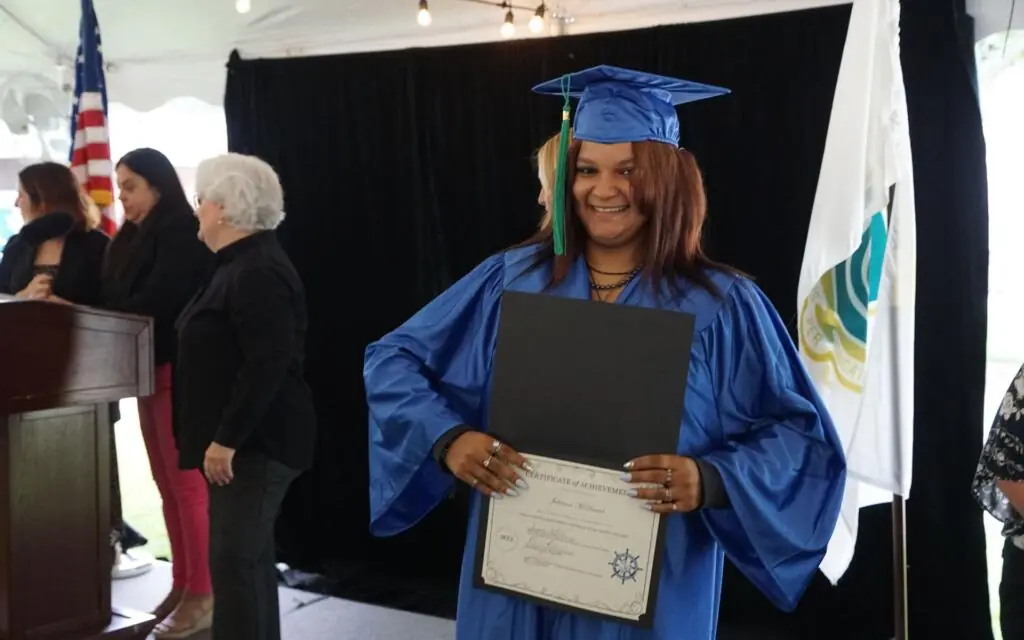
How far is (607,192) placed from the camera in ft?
4.55

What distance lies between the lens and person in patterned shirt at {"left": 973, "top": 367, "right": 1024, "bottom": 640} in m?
1.69

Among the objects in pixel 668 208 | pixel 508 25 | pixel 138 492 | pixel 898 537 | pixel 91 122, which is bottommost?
pixel 138 492

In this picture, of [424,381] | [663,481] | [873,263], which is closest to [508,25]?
[873,263]

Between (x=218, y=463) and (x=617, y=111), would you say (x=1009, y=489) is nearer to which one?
(x=617, y=111)

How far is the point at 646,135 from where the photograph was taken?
141 cm

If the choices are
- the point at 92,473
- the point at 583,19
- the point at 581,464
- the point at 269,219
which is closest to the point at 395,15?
the point at 583,19

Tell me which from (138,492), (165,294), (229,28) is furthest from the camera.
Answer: (138,492)

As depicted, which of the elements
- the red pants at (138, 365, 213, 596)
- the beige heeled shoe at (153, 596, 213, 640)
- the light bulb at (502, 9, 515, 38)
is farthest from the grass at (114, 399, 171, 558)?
the light bulb at (502, 9, 515, 38)

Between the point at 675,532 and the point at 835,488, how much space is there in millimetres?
234

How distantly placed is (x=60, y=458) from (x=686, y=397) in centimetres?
213

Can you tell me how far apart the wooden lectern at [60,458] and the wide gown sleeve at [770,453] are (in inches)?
76.6

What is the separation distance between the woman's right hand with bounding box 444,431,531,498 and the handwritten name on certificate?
0.02 meters

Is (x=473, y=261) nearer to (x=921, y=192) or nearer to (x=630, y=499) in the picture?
(x=921, y=192)

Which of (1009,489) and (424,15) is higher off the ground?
(424,15)
